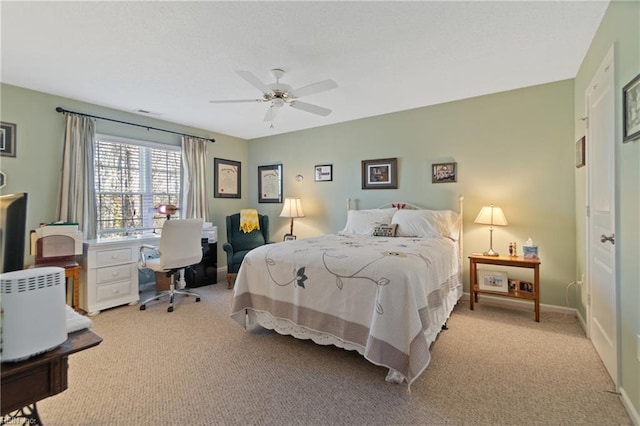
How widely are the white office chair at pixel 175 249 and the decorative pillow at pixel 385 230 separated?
2215 mm

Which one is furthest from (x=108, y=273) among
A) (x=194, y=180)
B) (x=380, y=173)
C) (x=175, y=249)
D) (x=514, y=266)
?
(x=514, y=266)

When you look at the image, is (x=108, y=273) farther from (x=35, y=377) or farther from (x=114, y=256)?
(x=35, y=377)

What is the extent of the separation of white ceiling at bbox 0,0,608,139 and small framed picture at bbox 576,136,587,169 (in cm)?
74

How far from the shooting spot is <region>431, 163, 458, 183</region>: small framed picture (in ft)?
12.6

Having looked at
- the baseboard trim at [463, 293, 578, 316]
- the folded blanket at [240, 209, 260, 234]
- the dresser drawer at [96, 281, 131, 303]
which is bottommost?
the baseboard trim at [463, 293, 578, 316]

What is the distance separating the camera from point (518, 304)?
11.5 ft

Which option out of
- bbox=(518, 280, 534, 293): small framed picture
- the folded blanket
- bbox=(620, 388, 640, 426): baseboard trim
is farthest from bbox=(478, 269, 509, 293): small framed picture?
the folded blanket

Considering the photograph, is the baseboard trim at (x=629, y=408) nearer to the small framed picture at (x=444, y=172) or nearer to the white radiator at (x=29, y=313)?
the small framed picture at (x=444, y=172)

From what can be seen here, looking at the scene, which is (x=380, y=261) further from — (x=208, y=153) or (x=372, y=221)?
(x=208, y=153)

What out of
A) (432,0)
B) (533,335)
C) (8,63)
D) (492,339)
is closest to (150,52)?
(8,63)

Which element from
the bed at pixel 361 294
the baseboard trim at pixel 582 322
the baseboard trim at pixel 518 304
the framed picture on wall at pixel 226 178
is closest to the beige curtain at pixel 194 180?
the framed picture on wall at pixel 226 178

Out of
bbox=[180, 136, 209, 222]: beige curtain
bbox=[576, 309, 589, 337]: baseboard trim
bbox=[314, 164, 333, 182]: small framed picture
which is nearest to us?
bbox=[576, 309, 589, 337]: baseboard trim

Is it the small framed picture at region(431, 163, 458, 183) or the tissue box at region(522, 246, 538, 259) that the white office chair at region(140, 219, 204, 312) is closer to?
the small framed picture at region(431, 163, 458, 183)

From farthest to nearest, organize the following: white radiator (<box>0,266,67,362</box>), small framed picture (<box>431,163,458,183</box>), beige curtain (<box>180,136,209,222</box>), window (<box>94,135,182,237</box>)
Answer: beige curtain (<box>180,136,209,222</box>)
window (<box>94,135,182,237</box>)
small framed picture (<box>431,163,458,183</box>)
white radiator (<box>0,266,67,362</box>)
